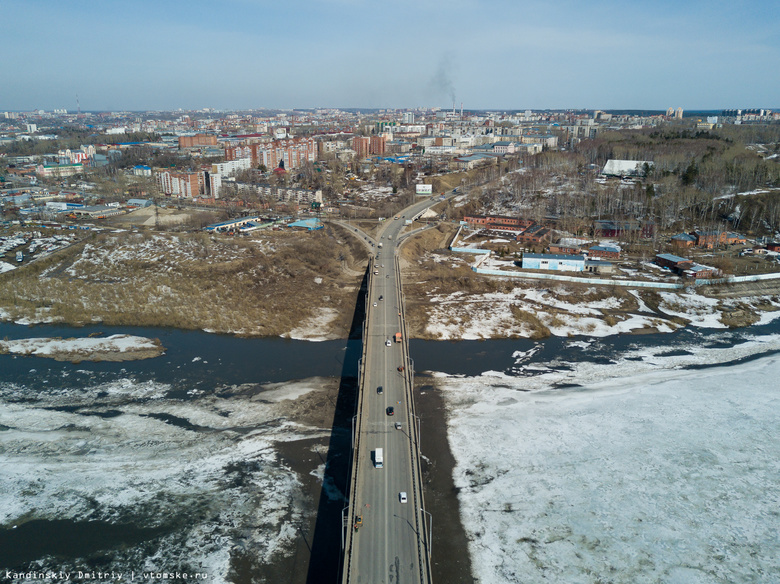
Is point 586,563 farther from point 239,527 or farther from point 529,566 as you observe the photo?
point 239,527

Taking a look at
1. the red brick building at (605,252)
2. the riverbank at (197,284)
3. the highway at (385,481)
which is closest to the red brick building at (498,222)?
the red brick building at (605,252)

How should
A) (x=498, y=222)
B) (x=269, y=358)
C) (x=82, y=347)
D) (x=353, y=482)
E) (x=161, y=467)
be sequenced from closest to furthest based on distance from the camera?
(x=353, y=482) → (x=161, y=467) → (x=269, y=358) → (x=82, y=347) → (x=498, y=222)

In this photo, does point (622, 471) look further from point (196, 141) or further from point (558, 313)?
point (196, 141)

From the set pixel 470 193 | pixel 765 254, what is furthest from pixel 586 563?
pixel 470 193

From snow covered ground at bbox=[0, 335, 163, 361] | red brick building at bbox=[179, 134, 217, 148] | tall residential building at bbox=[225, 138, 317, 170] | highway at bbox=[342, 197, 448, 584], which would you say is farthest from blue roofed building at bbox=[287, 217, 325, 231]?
red brick building at bbox=[179, 134, 217, 148]

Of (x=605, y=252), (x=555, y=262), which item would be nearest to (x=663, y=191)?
(x=605, y=252)

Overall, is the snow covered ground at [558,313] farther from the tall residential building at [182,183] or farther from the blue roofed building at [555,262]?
the tall residential building at [182,183]
